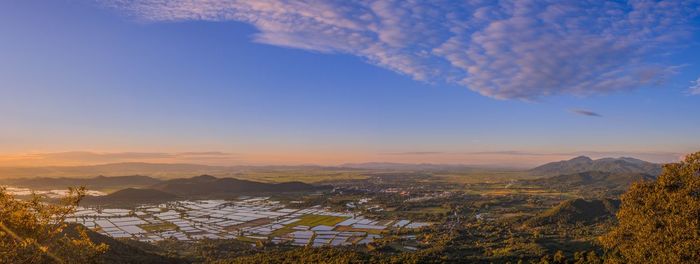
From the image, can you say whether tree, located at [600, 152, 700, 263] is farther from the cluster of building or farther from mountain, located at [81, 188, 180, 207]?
mountain, located at [81, 188, 180, 207]

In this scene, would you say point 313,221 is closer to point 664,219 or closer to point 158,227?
point 158,227

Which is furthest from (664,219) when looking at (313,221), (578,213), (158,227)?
(158,227)

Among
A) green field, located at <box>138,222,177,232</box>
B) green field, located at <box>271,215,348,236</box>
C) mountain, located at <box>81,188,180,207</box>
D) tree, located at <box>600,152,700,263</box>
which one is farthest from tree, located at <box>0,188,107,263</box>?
mountain, located at <box>81,188,180,207</box>

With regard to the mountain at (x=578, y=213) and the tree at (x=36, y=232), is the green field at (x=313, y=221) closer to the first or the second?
the mountain at (x=578, y=213)

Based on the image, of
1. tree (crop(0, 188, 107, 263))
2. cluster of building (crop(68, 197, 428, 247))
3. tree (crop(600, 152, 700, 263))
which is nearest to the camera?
tree (crop(0, 188, 107, 263))

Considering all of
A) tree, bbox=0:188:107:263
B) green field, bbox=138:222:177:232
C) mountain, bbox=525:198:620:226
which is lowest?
green field, bbox=138:222:177:232

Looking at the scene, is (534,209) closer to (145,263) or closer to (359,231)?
(359,231)

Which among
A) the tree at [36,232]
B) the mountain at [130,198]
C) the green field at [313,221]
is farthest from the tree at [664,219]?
the mountain at [130,198]
